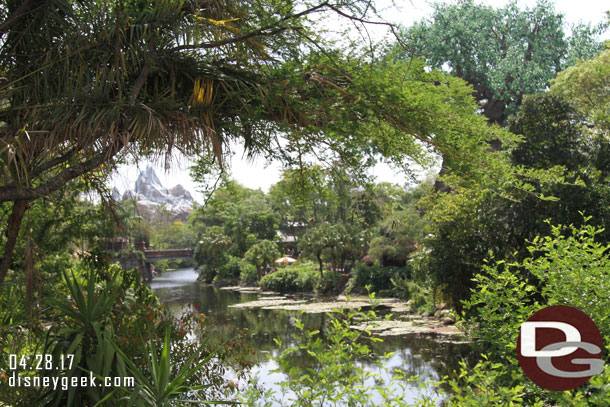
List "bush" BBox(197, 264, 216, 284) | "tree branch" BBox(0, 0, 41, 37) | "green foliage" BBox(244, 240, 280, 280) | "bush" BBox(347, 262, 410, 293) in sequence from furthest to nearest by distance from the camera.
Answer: "bush" BBox(197, 264, 216, 284) → "green foliage" BBox(244, 240, 280, 280) → "bush" BBox(347, 262, 410, 293) → "tree branch" BBox(0, 0, 41, 37)

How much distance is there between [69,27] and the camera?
12.1 feet

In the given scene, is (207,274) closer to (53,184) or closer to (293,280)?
(293,280)

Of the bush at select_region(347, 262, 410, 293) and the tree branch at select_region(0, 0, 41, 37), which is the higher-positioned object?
the tree branch at select_region(0, 0, 41, 37)

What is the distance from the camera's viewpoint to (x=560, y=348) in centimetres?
266

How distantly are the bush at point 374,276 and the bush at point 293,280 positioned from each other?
2.76 meters

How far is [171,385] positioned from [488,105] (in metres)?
23.2

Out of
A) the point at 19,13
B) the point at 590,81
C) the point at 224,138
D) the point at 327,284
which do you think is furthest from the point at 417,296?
the point at 19,13

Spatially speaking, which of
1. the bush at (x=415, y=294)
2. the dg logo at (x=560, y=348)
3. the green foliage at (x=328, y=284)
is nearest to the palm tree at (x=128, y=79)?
the dg logo at (x=560, y=348)

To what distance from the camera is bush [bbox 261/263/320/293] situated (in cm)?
2491

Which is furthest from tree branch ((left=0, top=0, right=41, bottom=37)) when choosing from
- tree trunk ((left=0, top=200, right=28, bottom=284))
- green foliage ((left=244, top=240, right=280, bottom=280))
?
green foliage ((left=244, top=240, right=280, bottom=280))

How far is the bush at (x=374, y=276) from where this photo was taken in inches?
834

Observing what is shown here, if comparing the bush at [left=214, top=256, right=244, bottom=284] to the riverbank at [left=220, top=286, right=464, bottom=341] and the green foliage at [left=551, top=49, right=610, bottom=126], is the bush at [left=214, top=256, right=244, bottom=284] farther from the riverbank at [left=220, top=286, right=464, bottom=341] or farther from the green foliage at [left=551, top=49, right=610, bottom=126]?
the green foliage at [left=551, top=49, right=610, bottom=126]

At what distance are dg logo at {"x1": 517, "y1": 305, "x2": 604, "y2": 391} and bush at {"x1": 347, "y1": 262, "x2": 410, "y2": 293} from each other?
1773 centimetres

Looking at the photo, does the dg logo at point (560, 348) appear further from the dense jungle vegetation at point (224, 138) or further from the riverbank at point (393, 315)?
the riverbank at point (393, 315)
